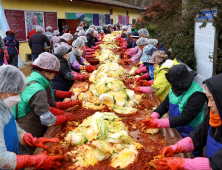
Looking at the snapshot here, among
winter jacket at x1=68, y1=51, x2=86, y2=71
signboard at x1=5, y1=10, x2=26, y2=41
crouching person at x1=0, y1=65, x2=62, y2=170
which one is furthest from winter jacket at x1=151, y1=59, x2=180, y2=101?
signboard at x1=5, y1=10, x2=26, y2=41

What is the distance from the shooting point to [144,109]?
11.5 ft

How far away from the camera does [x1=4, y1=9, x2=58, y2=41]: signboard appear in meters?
10.8

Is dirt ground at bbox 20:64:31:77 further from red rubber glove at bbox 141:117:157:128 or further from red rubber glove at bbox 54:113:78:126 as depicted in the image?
red rubber glove at bbox 141:117:157:128

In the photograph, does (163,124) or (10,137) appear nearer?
(10,137)

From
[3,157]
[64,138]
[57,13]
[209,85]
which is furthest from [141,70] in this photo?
[57,13]

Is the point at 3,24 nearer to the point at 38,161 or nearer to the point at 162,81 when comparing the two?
the point at 162,81

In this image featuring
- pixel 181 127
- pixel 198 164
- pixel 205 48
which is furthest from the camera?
pixel 205 48

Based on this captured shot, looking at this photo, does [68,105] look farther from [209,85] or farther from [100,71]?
[209,85]

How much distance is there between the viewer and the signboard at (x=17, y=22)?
34.8 feet

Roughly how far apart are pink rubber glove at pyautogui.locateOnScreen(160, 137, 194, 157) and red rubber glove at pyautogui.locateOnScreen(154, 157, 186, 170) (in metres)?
0.18

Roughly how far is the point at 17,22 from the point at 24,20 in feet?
2.02

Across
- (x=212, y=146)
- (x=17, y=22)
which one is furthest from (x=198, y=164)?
→ (x=17, y=22)

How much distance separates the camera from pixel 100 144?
7.34 feet

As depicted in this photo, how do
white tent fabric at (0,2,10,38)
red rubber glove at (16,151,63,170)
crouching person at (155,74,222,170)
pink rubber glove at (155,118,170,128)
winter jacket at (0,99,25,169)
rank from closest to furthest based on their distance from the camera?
crouching person at (155,74,222,170), winter jacket at (0,99,25,169), red rubber glove at (16,151,63,170), pink rubber glove at (155,118,170,128), white tent fabric at (0,2,10,38)
